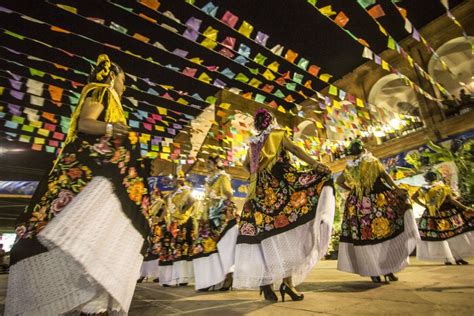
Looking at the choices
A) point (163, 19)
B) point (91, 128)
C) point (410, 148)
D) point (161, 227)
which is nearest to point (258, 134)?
point (91, 128)

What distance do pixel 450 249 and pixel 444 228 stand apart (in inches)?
16.2

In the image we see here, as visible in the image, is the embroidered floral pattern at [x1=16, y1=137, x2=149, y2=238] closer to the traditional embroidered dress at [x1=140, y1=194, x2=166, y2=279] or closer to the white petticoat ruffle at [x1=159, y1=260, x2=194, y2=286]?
the white petticoat ruffle at [x1=159, y1=260, x2=194, y2=286]

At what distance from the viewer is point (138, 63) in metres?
9.38

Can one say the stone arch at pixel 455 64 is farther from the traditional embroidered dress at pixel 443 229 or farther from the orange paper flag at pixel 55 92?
the orange paper flag at pixel 55 92

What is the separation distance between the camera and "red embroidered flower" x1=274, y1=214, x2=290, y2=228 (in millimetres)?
2572

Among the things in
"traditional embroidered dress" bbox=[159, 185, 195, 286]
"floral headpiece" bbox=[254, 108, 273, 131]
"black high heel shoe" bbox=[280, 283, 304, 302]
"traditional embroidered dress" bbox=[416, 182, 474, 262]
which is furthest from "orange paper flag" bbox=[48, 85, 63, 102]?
"traditional embroidered dress" bbox=[416, 182, 474, 262]

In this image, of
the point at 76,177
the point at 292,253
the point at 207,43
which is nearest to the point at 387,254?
the point at 292,253

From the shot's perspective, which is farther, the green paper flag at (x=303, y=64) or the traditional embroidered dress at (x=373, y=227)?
the green paper flag at (x=303, y=64)

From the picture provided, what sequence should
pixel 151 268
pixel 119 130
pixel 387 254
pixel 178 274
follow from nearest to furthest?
pixel 119 130
pixel 387 254
pixel 178 274
pixel 151 268

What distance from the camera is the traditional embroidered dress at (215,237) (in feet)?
12.1

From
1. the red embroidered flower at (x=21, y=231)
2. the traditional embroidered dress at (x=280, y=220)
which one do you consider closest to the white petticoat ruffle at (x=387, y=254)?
the traditional embroidered dress at (x=280, y=220)

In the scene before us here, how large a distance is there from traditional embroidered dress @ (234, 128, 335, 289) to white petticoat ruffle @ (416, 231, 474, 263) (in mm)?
4265

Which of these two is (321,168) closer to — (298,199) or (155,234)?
(298,199)

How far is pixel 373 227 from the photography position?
3.56m
